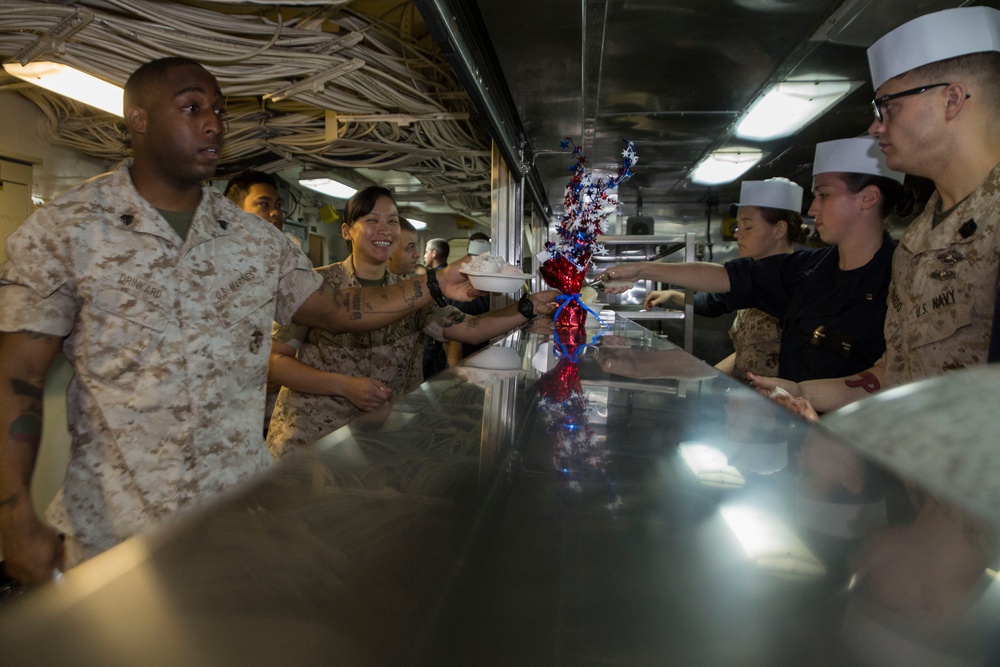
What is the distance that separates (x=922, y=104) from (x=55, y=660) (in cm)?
183

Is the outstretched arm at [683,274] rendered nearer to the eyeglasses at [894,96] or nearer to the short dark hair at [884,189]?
the short dark hair at [884,189]

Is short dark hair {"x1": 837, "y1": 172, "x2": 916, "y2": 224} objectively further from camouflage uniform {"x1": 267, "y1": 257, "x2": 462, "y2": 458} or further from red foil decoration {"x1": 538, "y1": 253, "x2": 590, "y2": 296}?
camouflage uniform {"x1": 267, "y1": 257, "x2": 462, "y2": 458}

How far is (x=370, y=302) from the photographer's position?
1.70 m

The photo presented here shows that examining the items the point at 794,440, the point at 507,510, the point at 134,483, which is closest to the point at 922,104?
the point at 794,440

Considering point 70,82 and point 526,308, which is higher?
point 70,82

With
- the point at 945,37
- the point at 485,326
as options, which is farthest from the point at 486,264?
the point at 945,37

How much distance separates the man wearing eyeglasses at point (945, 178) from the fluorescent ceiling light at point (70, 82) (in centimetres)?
269

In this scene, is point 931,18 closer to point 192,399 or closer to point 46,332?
point 192,399

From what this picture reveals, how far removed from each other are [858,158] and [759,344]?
855 millimetres

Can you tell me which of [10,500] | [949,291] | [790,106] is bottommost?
[10,500]

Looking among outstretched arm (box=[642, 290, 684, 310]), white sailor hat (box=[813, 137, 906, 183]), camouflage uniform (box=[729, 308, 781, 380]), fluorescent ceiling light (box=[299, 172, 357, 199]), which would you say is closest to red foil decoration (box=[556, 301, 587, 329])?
camouflage uniform (box=[729, 308, 781, 380])

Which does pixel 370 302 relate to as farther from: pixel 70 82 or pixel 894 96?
pixel 70 82

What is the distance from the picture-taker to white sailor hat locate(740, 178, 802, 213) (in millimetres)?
2686

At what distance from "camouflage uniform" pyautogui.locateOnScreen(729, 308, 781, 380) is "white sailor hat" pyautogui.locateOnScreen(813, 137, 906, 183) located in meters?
0.70
